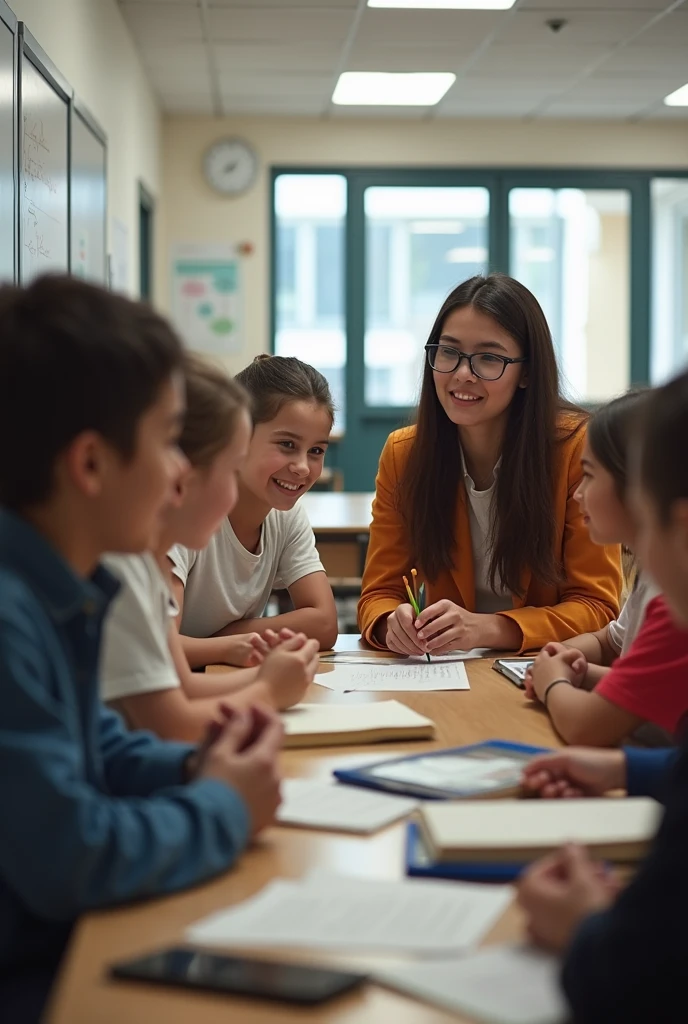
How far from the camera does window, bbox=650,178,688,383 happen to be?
9.38 m

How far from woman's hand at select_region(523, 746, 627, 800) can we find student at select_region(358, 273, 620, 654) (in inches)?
37.4

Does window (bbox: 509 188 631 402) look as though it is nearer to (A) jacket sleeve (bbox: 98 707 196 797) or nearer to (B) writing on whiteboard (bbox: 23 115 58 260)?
(B) writing on whiteboard (bbox: 23 115 58 260)

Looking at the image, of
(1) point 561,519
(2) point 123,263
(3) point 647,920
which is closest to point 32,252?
(1) point 561,519

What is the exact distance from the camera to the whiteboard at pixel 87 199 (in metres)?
4.33

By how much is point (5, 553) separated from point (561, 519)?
1.53 m

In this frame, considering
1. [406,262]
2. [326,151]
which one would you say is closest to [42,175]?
[326,151]

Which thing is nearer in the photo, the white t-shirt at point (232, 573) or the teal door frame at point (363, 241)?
the white t-shirt at point (232, 573)

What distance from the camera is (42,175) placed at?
3.69m

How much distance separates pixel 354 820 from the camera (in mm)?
1121

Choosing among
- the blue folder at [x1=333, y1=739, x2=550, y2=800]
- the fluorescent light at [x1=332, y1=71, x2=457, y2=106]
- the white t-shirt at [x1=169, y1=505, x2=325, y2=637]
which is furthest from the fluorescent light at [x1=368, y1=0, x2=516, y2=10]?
the blue folder at [x1=333, y1=739, x2=550, y2=800]

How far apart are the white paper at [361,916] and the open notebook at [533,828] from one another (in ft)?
0.11

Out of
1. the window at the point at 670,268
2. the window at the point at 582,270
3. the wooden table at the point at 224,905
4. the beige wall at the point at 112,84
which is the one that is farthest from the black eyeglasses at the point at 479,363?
the window at the point at 670,268

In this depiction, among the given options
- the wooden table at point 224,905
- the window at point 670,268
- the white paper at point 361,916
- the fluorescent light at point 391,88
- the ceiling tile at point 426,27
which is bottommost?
the wooden table at point 224,905

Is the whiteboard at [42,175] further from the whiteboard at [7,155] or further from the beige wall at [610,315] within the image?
the beige wall at [610,315]
